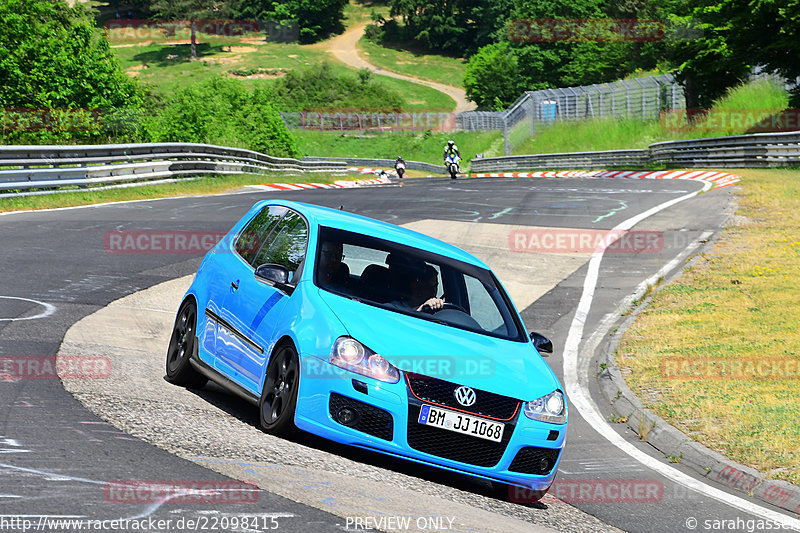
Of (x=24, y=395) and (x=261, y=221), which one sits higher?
(x=261, y=221)

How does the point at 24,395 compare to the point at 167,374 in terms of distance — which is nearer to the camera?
the point at 24,395

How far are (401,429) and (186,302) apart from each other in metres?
3.22

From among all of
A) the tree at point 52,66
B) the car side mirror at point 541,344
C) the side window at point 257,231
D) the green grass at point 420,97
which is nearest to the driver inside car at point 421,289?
the car side mirror at point 541,344

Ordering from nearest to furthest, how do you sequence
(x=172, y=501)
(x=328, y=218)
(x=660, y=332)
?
1. (x=172, y=501)
2. (x=328, y=218)
3. (x=660, y=332)

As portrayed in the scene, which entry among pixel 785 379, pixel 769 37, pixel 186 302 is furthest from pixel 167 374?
pixel 769 37

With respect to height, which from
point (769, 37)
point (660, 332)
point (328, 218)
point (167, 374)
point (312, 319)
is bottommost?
point (660, 332)

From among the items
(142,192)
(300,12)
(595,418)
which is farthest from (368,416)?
(300,12)

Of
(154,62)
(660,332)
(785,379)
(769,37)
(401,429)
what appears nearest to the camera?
(401,429)

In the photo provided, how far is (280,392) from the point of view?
6.57 m

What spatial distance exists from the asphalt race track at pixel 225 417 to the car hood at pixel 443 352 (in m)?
0.75

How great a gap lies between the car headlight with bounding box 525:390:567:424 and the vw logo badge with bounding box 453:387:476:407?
46 centimetres

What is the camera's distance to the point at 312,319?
6508 millimetres

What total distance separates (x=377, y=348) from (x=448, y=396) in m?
0.56

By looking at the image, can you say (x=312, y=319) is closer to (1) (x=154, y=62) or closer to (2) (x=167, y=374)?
(2) (x=167, y=374)
